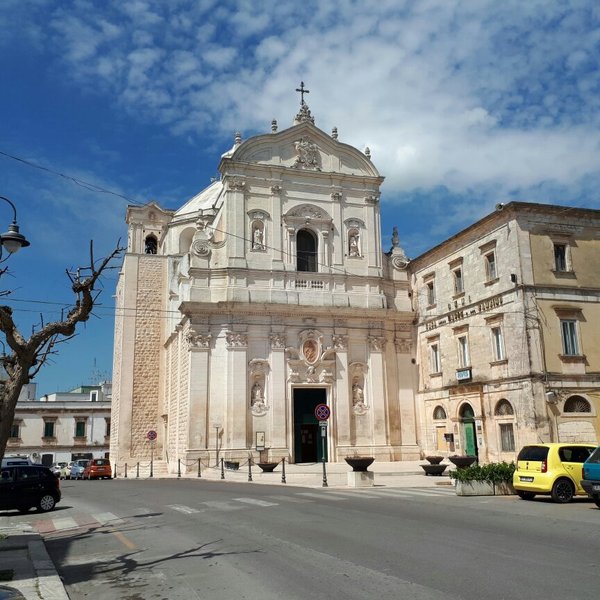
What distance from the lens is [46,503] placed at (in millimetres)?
18438

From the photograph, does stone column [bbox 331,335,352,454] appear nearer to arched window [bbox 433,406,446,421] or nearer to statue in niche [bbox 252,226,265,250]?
arched window [bbox 433,406,446,421]

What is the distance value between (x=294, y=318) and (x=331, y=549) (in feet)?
87.0

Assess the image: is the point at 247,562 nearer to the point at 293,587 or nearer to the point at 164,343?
the point at 293,587

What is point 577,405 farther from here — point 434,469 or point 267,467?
point 267,467

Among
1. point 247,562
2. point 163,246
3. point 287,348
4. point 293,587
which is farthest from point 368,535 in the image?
point 163,246

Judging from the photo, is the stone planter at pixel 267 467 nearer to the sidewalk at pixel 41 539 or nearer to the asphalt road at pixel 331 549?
the sidewalk at pixel 41 539

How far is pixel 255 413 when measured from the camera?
34.5 m

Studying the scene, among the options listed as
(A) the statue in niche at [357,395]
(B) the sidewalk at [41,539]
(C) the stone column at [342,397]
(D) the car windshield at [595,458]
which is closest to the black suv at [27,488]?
(B) the sidewalk at [41,539]

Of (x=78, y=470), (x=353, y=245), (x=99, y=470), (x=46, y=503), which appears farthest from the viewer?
(x=78, y=470)

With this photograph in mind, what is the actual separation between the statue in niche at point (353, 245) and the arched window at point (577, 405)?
15.6 meters

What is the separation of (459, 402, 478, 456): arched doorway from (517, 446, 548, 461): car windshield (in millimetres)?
12392

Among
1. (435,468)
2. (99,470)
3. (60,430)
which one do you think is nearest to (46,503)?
(435,468)

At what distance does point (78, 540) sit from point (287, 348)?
23679mm

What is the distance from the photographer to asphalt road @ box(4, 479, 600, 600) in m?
7.45
